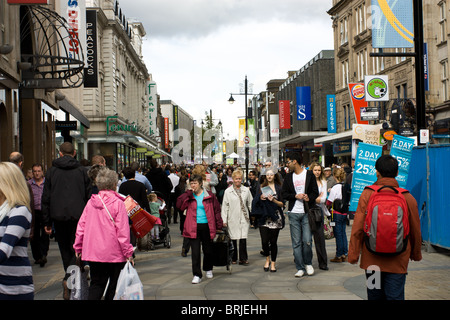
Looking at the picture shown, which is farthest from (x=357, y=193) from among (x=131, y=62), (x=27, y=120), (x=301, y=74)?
(x=301, y=74)

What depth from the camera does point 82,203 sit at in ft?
25.5

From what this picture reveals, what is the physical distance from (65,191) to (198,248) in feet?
7.81

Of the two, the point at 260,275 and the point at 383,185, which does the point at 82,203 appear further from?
the point at 383,185

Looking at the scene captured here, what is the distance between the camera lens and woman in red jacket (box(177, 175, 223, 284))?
9000 millimetres

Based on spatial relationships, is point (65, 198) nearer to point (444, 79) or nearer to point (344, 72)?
point (444, 79)

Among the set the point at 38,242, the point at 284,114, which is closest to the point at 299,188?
the point at 38,242

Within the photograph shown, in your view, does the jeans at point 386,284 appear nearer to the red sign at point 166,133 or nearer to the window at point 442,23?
the window at point 442,23

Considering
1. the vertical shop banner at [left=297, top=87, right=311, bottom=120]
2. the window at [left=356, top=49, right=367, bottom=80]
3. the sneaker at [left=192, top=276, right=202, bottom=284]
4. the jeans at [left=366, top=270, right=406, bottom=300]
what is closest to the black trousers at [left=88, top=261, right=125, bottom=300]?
the jeans at [left=366, top=270, right=406, bottom=300]

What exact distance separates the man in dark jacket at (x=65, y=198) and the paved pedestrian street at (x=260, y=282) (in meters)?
0.82

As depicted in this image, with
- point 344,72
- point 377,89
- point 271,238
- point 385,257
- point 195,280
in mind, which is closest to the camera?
point 385,257

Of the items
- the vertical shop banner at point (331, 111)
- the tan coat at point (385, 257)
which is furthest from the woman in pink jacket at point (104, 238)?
the vertical shop banner at point (331, 111)

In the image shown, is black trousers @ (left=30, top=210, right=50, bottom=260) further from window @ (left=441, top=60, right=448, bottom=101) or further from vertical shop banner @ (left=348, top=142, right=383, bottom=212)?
window @ (left=441, top=60, right=448, bottom=101)

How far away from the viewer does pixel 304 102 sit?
2429 inches
